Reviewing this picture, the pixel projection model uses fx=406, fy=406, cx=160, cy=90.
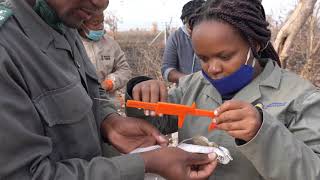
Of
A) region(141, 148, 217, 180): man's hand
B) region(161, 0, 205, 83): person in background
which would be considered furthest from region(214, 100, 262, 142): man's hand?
region(161, 0, 205, 83): person in background

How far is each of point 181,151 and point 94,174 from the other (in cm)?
38

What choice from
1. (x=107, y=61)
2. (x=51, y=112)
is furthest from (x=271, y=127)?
(x=107, y=61)

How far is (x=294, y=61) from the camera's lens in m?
10.0

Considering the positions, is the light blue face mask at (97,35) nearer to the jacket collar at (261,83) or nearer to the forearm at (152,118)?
the forearm at (152,118)

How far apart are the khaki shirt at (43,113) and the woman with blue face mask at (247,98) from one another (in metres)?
0.34

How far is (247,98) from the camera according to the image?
6.21 feet

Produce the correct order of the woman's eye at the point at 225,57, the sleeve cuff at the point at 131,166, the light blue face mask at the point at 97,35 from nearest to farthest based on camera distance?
the sleeve cuff at the point at 131,166
the woman's eye at the point at 225,57
the light blue face mask at the point at 97,35

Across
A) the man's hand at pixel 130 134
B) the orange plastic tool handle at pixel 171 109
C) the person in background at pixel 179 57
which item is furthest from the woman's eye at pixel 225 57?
the person in background at pixel 179 57

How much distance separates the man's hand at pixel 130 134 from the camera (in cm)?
191

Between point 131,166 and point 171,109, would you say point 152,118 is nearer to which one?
point 171,109

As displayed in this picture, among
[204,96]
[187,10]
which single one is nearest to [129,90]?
[204,96]

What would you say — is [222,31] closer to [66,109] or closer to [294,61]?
[66,109]

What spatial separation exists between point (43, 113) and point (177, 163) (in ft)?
1.76

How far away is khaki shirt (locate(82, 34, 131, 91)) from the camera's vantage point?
479 centimetres
